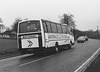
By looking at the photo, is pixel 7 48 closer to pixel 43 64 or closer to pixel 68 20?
pixel 43 64

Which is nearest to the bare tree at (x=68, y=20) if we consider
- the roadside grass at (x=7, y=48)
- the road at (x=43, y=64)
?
the roadside grass at (x=7, y=48)

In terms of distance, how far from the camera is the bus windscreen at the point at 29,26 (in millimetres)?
16453

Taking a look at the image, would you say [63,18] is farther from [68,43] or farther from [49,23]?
[49,23]

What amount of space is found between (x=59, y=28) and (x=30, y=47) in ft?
20.9

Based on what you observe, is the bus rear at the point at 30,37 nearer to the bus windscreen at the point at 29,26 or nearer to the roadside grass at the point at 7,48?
the bus windscreen at the point at 29,26

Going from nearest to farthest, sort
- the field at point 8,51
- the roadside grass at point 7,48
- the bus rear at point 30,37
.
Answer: the bus rear at point 30,37, the field at point 8,51, the roadside grass at point 7,48

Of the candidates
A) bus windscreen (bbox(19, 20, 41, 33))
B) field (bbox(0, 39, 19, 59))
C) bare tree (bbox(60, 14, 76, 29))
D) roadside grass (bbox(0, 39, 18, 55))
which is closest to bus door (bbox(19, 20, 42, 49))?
bus windscreen (bbox(19, 20, 41, 33))

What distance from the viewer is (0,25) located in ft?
315

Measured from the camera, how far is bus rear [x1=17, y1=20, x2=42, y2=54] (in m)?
16.1

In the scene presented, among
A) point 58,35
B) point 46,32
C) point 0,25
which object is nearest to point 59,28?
point 58,35

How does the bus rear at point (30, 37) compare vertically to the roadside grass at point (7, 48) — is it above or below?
above

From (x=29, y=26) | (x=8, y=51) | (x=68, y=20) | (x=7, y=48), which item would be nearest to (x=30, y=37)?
(x=29, y=26)

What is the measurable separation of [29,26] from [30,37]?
1099mm

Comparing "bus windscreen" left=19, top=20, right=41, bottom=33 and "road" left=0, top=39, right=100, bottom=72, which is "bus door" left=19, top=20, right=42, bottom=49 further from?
"road" left=0, top=39, right=100, bottom=72
